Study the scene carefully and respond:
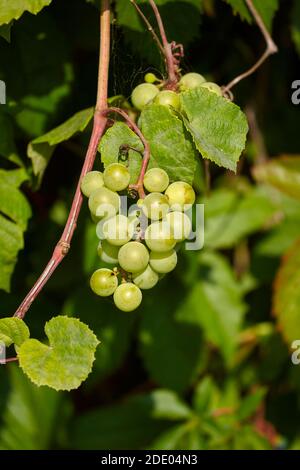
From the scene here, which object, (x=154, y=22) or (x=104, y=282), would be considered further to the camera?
(x=154, y=22)

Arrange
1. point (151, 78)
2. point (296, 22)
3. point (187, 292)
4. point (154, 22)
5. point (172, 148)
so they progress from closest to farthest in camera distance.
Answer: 1. point (172, 148)
2. point (151, 78)
3. point (154, 22)
4. point (296, 22)
5. point (187, 292)

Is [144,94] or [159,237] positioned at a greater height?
[144,94]

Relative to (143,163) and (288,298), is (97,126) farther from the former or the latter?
(288,298)

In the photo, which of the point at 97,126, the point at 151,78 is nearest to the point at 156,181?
the point at 97,126

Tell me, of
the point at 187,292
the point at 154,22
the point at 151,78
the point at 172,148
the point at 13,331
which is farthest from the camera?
the point at 187,292

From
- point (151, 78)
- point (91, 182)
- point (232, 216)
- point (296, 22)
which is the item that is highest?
point (296, 22)

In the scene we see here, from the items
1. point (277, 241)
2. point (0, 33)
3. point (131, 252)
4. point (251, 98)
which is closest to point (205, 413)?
point (277, 241)

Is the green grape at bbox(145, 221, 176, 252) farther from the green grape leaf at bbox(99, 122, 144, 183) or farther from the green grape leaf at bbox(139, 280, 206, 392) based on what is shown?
the green grape leaf at bbox(139, 280, 206, 392)
